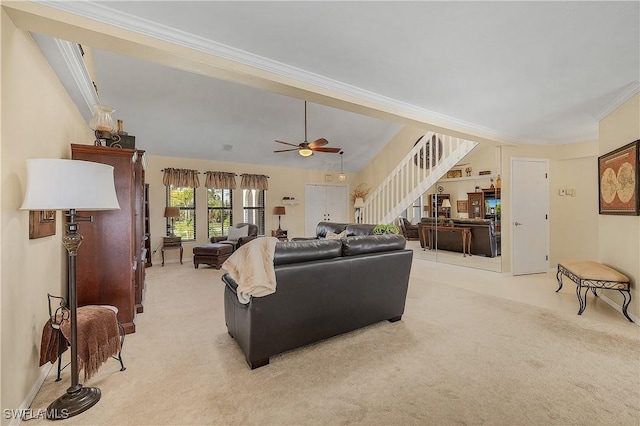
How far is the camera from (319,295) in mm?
2432

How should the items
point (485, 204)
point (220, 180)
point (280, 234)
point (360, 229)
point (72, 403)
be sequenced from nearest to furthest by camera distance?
1. point (72, 403)
2. point (360, 229)
3. point (485, 204)
4. point (220, 180)
5. point (280, 234)

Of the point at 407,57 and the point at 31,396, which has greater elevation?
the point at 407,57

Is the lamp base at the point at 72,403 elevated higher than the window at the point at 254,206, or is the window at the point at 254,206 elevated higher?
the window at the point at 254,206

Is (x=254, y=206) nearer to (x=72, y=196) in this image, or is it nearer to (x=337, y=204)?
(x=337, y=204)

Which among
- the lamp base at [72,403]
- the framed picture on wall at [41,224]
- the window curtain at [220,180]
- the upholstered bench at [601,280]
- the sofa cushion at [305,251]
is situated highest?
the window curtain at [220,180]

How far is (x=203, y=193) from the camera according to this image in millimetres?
7105

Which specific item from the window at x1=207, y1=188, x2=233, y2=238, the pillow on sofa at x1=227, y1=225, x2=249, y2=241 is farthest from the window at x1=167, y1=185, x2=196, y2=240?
the pillow on sofa at x1=227, y1=225, x2=249, y2=241

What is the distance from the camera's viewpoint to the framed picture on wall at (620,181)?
300cm

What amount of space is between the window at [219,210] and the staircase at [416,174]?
384 centimetres

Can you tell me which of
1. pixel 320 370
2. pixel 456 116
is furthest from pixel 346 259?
pixel 456 116

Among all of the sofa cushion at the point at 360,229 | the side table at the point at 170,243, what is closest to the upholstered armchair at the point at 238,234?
the side table at the point at 170,243

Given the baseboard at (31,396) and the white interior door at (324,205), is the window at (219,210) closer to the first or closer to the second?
the white interior door at (324,205)

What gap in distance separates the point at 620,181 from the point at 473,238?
3.30 m

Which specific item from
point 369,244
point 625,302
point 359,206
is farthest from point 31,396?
point 359,206
